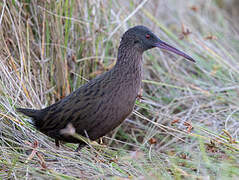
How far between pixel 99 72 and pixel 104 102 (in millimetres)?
1114

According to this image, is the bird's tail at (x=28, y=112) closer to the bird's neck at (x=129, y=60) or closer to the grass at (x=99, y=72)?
the grass at (x=99, y=72)

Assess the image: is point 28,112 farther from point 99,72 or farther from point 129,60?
point 99,72

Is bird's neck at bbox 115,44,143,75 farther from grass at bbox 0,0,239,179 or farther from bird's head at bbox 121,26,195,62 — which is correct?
grass at bbox 0,0,239,179

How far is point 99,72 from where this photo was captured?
13.5 ft

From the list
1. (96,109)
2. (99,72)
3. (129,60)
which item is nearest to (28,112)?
(96,109)

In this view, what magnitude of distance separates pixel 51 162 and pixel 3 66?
111cm

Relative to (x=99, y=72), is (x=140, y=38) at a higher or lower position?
higher

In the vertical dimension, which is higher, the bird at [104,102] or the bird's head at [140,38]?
the bird's head at [140,38]

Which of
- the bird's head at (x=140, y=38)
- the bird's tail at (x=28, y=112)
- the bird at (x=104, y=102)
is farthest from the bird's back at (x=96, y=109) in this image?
the bird's head at (x=140, y=38)

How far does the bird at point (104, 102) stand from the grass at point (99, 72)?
159 mm

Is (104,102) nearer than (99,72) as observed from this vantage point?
Yes

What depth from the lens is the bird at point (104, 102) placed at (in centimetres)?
304

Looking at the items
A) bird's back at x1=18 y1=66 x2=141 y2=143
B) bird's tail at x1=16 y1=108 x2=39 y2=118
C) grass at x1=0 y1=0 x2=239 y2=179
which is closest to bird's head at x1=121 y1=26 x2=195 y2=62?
bird's back at x1=18 y1=66 x2=141 y2=143

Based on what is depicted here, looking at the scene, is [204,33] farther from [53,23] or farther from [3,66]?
[3,66]
